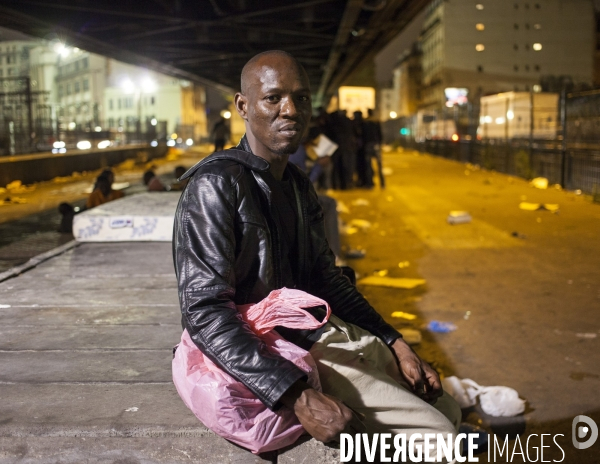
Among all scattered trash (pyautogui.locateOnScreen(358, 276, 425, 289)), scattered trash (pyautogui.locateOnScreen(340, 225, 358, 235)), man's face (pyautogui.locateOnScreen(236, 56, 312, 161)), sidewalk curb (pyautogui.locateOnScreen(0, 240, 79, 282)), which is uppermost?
man's face (pyautogui.locateOnScreen(236, 56, 312, 161))

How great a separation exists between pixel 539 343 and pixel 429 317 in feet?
3.60

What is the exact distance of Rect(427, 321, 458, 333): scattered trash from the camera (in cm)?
575

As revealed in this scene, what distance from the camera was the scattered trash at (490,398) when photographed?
4098mm

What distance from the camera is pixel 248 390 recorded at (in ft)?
6.84

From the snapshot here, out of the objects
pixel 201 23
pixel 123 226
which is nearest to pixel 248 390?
pixel 123 226

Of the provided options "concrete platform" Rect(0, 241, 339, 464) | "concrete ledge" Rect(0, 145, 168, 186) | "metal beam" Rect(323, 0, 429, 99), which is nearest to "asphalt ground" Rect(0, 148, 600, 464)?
"concrete platform" Rect(0, 241, 339, 464)

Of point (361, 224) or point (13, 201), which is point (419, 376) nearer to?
point (361, 224)

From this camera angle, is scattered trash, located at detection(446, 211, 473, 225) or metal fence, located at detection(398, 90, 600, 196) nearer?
scattered trash, located at detection(446, 211, 473, 225)

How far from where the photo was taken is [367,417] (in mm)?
2268

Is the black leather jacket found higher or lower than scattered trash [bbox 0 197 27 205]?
higher

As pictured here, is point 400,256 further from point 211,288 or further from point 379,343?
point 211,288

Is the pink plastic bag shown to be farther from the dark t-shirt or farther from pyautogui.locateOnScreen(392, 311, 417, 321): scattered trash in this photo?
pyautogui.locateOnScreen(392, 311, 417, 321): scattered trash

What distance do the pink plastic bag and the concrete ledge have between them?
55.2 ft

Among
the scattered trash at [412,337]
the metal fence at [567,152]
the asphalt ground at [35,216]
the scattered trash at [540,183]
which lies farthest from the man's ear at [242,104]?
the scattered trash at [540,183]
